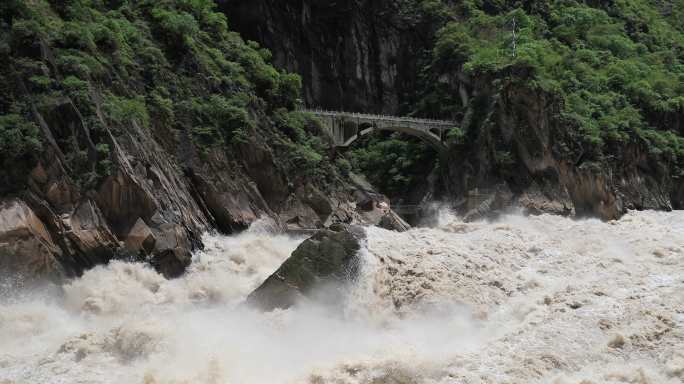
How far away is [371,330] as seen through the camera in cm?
1678

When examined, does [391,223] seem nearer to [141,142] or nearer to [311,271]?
[141,142]

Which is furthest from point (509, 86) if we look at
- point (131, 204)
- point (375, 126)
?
point (131, 204)

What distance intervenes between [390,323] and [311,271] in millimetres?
2791

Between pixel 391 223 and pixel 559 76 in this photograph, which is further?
pixel 559 76

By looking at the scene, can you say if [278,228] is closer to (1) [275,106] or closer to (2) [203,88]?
(2) [203,88]

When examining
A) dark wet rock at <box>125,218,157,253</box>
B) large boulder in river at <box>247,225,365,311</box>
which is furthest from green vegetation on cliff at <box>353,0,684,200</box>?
dark wet rock at <box>125,218,157,253</box>

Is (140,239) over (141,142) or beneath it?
beneath

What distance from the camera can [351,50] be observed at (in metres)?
74.4

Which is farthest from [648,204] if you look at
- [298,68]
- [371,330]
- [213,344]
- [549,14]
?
[213,344]

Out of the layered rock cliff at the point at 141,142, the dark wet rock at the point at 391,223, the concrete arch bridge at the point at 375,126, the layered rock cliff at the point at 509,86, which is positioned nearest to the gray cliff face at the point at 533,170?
the layered rock cliff at the point at 509,86

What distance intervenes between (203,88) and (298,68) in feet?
132

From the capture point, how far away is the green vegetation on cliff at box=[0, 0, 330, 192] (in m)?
21.6

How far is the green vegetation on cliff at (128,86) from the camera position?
2162cm

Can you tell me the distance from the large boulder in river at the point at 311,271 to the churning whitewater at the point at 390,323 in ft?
1.25
